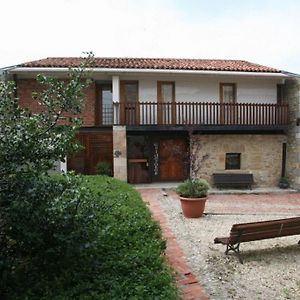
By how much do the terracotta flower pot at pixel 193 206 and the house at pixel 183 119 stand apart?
5.06m

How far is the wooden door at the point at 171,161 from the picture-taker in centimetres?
1452

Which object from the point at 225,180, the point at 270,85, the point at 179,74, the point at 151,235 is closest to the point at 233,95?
the point at 270,85

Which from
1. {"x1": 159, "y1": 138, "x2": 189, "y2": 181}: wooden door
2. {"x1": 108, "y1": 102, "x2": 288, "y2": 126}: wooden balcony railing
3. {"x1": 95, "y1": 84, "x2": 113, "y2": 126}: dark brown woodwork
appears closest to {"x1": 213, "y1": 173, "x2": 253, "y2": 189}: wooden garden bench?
{"x1": 159, "y1": 138, "x2": 189, "y2": 181}: wooden door

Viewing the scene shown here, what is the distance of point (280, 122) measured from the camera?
1411 cm

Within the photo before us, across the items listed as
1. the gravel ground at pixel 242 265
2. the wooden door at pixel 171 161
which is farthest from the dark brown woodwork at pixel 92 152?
the gravel ground at pixel 242 265

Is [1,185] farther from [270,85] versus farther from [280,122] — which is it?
[270,85]

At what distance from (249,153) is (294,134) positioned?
2126mm

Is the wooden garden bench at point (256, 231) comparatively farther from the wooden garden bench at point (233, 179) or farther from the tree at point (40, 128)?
the wooden garden bench at point (233, 179)

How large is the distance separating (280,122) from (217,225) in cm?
825

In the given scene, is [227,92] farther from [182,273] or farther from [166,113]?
[182,273]

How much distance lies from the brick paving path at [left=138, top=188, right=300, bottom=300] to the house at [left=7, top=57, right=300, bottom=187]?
202 centimetres

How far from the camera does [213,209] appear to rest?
9617 mm

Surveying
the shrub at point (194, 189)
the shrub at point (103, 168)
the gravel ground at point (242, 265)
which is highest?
the shrub at point (103, 168)

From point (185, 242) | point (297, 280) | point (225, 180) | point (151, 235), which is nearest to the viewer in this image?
point (151, 235)
